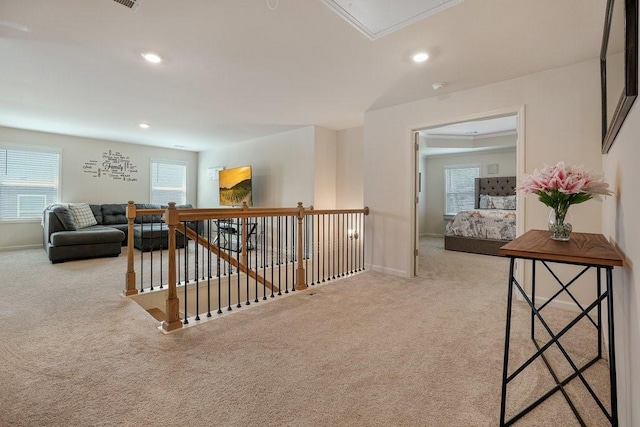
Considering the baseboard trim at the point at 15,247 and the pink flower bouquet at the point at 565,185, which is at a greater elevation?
the pink flower bouquet at the point at 565,185

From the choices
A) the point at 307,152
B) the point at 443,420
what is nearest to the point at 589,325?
the point at 443,420

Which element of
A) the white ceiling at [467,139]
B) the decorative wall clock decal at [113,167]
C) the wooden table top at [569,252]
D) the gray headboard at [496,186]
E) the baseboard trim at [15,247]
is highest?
the white ceiling at [467,139]

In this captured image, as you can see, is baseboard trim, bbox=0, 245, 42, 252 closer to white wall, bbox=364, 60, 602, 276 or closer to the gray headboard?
white wall, bbox=364, 60, 602, 276

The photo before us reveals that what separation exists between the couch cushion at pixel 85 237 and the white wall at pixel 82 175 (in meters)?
1.88

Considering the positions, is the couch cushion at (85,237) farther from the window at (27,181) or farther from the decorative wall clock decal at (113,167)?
the decorative wall clock decal at (113,167)

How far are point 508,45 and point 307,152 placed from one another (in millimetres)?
3386

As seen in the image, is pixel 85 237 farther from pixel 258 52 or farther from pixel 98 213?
pixel 258 52

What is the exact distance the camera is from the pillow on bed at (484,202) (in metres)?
6.71

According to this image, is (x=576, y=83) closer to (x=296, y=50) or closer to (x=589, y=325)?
(x=589, y=325)

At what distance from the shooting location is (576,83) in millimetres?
2574

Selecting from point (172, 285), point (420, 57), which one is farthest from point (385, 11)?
point (172, 285)

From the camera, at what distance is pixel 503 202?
256 inches

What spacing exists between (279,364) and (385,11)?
2357mm

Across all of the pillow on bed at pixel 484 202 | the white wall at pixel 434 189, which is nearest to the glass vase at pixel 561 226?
the pillow on bed at pixel 484 202
